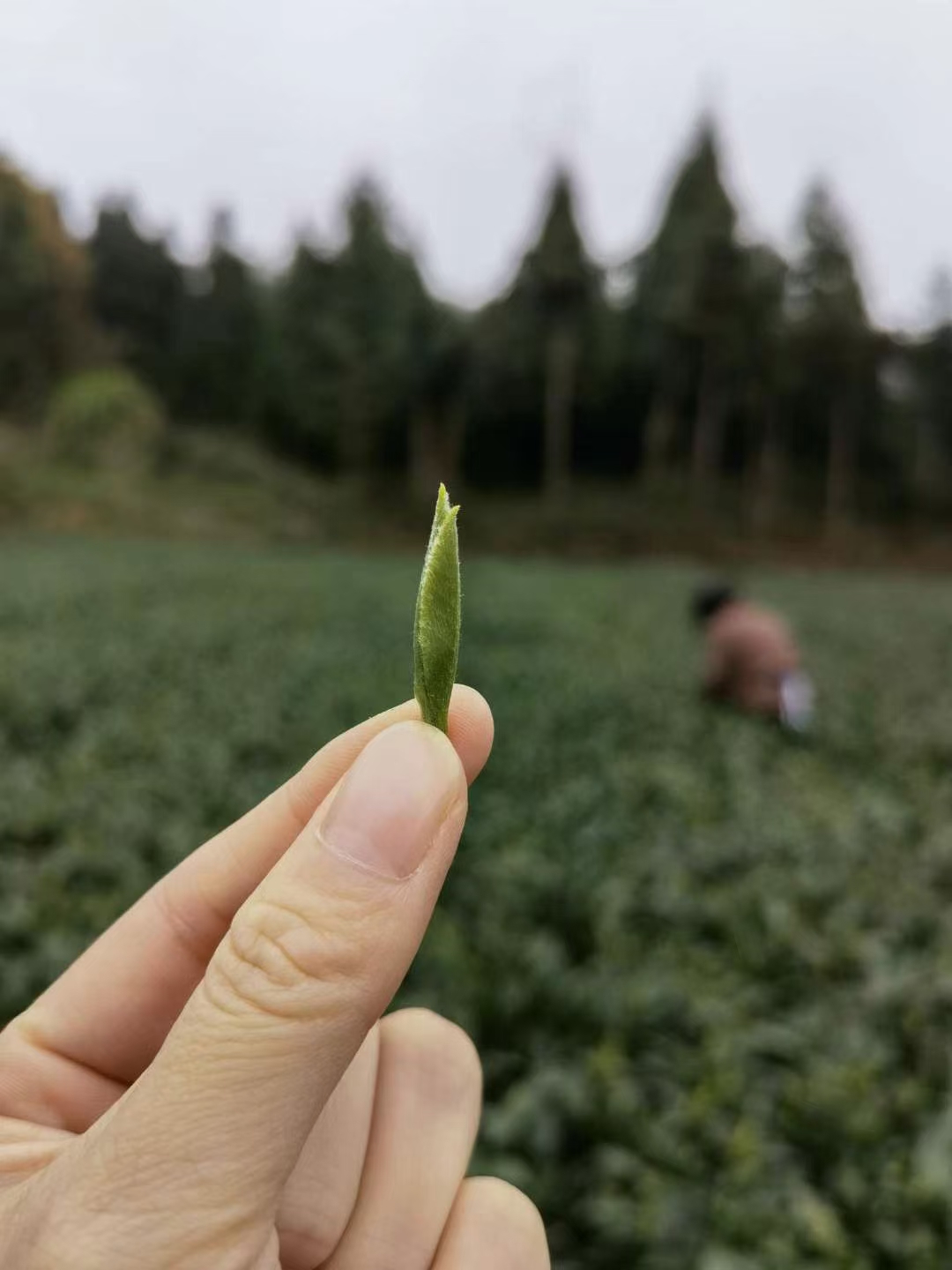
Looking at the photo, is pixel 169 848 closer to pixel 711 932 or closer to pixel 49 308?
Answer: pixel 711 932

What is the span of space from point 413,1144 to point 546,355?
34.3 metres

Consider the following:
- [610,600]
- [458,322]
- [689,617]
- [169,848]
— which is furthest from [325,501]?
[169,848]

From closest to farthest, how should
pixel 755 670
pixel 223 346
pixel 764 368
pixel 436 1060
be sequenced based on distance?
pixel 436 1060, pixel 755 670, pixel 764 368, pixel 223 346

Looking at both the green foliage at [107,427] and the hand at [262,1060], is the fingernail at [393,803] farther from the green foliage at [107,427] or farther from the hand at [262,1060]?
the green foliage at [107,427]

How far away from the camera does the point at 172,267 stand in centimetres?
4412

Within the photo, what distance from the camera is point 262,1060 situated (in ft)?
3.07

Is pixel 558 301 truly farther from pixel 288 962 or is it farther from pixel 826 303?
pixel 288 962

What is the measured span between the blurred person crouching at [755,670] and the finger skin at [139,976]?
7.14m

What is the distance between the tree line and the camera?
3350cm

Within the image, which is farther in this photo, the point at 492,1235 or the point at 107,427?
the point at 107,427

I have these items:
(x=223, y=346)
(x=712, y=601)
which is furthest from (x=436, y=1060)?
(x=223, y=346)

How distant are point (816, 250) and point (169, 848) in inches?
1486

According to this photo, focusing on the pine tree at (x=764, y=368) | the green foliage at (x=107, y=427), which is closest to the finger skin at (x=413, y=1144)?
the green foliage at (x=107, y=427)

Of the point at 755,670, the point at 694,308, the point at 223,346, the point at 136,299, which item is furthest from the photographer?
the point at 136,299
